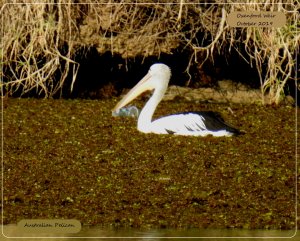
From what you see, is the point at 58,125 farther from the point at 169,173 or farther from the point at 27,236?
the point at 27,236

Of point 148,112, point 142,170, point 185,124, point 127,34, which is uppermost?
point 127,34

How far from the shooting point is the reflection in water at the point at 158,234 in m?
7.51

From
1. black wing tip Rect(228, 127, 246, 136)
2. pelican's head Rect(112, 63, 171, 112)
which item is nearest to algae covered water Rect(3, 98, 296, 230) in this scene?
black wing tip Rect(228, 127, 246, 136)

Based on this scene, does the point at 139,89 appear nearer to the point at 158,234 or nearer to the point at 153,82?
the point at 153,82

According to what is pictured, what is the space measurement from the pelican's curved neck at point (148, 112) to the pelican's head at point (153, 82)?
2.3 inches

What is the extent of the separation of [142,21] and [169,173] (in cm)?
327

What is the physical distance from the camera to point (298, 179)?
30.2 feet

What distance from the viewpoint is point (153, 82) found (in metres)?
11.7

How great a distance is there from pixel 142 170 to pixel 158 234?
5.89ft

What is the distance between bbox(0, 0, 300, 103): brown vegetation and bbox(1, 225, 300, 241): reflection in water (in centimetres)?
420

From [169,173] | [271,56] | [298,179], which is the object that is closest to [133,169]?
[169,173]

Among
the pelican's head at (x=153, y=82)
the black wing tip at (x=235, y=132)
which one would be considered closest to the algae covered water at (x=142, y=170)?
the black wing tip at (x=235, y=132)

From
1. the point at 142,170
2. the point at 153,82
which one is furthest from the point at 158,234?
the point at 153,82

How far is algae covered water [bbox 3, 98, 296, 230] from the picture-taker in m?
8.12
